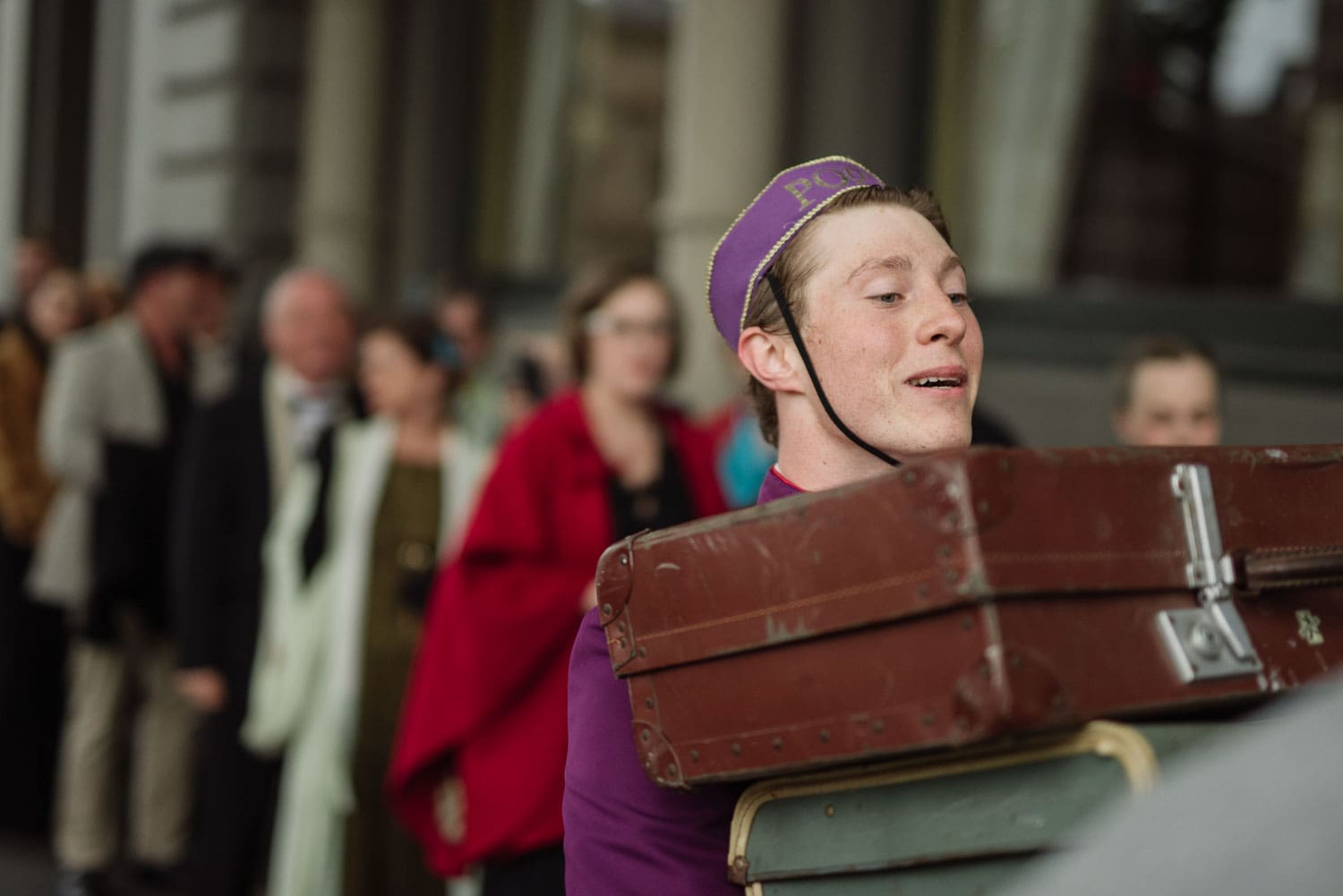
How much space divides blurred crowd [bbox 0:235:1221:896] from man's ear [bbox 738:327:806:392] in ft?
3.84

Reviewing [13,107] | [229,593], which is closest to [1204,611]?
[229,593]

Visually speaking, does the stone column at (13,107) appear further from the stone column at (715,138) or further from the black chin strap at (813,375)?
the black chin strap at (813,375)

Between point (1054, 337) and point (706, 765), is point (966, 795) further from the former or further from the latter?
point (1054, 337)

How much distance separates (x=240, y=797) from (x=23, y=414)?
7.82ft

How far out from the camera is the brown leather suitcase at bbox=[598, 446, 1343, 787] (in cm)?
141

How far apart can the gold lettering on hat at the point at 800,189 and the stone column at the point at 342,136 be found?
9.16m

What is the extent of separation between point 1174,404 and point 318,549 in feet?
8.54

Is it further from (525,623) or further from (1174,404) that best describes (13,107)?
(1174,404)

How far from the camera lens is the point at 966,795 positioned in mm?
1524

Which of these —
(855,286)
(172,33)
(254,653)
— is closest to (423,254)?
(172,33)

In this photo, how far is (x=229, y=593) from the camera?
18.9 feet

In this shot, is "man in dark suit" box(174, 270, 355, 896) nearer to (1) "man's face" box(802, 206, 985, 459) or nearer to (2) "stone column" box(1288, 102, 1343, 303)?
(2) "stone column" box(1288, 102, 1343, 303)

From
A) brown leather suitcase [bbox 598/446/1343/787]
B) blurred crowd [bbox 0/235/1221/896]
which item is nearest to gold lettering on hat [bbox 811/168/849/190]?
brown leather suitcase [bbox 598/446/1343/787]

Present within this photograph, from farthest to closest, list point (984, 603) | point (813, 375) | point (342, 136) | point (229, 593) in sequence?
point (342, 136) < point (229, 593) < point (813, 375) < point (984, 603)
